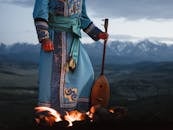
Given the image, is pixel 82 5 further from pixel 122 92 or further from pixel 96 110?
pixel 122 92

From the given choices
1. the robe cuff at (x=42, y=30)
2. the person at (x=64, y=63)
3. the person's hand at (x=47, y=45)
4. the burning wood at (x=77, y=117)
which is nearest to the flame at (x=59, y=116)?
the burning wood at (x=77, y=117)

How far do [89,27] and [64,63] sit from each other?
77 centimetres

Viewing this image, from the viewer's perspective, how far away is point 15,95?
2045 cm

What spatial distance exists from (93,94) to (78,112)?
1.51ft

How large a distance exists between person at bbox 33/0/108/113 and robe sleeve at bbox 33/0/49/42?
27 mm

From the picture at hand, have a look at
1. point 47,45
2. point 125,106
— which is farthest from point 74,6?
point 125,106

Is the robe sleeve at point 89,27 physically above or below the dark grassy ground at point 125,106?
above

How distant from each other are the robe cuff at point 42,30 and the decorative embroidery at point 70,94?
2.82ft

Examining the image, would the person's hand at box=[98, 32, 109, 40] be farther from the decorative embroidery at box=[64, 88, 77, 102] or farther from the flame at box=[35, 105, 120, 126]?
the flame at box=[35, 105, 120, 126]

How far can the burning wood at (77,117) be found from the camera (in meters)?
8.89

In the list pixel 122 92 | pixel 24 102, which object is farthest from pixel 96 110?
pixel 122 92

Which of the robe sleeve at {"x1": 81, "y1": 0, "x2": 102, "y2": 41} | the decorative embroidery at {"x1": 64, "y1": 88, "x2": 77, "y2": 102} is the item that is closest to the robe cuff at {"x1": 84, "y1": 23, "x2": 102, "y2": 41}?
the robe sleeve at {"x1": 81, "y1": 0, "x2": 102, "y2": 41}

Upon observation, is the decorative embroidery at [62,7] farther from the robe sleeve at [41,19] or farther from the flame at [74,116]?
the flame at [74,116]

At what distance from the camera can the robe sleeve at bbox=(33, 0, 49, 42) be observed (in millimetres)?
9172
